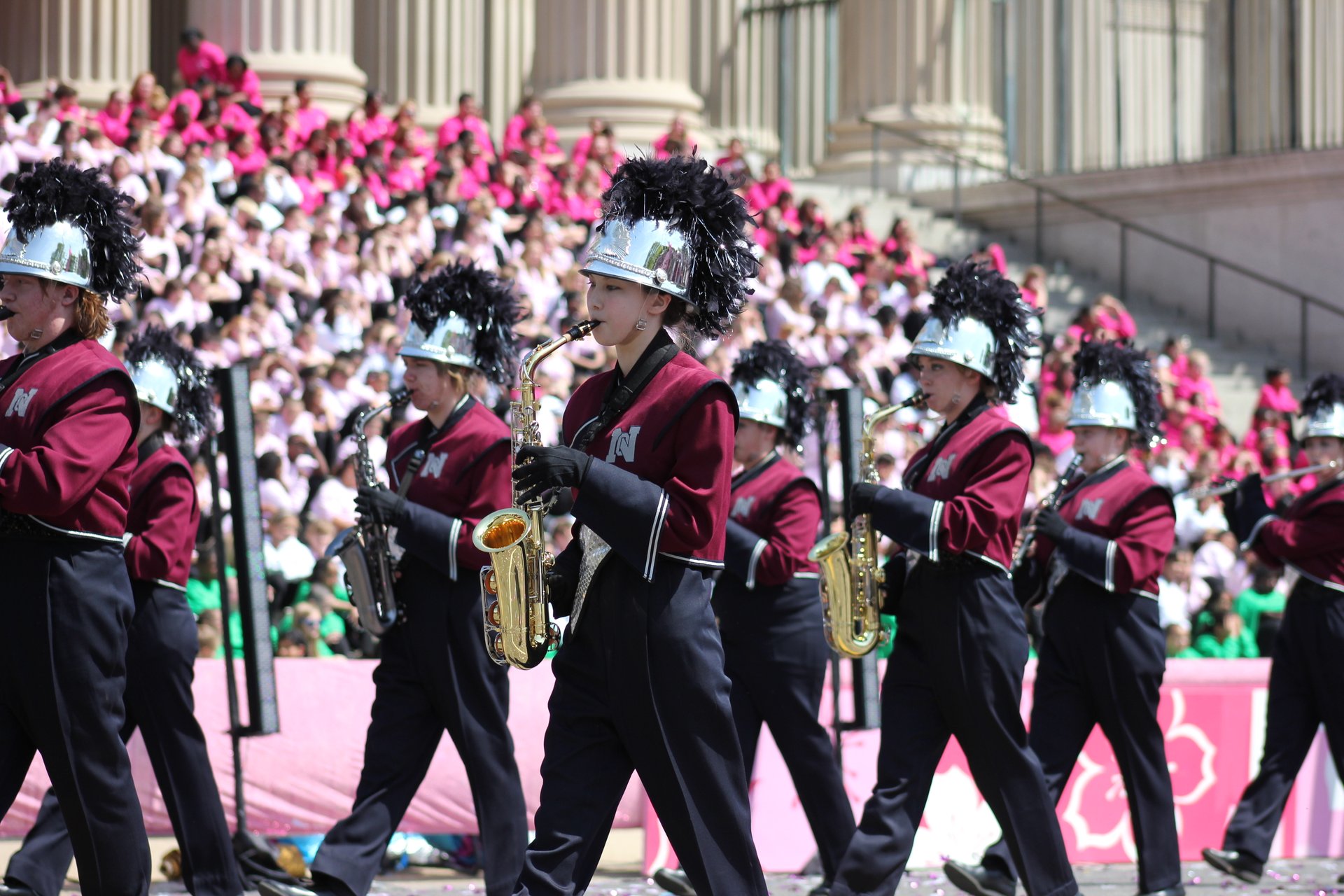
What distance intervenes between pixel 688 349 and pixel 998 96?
1931cm

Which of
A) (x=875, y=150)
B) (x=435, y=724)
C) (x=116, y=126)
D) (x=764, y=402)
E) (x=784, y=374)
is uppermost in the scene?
(x=875, y=150)

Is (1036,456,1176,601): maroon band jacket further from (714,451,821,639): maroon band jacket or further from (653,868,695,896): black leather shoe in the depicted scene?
(653,868,695,896): black leather shoe

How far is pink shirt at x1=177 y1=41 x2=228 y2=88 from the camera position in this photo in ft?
55.7

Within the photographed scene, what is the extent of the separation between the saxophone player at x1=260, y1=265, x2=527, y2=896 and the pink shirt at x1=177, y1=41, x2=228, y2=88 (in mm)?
10114

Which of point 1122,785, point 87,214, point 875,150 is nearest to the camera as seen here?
point 87,214

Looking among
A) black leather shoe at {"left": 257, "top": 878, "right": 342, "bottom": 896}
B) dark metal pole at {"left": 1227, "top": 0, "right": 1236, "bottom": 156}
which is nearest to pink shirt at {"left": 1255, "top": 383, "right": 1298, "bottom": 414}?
dark metal pole at {"left": 1227, "top": 0, "right": 1236, "bottom": 156}

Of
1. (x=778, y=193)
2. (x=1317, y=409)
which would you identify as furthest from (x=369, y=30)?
(x=1317, y=409)

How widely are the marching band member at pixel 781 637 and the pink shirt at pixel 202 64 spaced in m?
9.73

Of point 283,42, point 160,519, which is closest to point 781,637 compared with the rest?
point 160,519

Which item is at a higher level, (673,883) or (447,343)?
(447,343)

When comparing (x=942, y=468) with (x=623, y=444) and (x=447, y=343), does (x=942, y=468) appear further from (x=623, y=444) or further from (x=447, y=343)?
(x=623, y=444)

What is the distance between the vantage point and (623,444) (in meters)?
5.50

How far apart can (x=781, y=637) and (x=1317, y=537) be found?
7.73 ft

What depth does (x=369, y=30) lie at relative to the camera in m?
22.2
